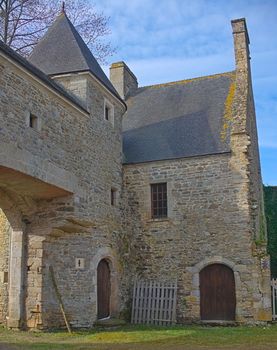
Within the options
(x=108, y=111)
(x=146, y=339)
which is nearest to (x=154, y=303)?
(x=146, y=339)

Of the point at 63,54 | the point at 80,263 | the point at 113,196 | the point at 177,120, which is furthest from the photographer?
the point at 177,120

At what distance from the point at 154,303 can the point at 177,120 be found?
241 inches

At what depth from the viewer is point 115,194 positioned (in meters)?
14.1

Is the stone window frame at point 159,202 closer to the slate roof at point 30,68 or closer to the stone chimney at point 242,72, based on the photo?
the stone chimney at point 242,72

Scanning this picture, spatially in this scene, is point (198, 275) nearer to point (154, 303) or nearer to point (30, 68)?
point (154, 303)

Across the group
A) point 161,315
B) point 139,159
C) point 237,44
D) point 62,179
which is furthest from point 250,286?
point 237,44

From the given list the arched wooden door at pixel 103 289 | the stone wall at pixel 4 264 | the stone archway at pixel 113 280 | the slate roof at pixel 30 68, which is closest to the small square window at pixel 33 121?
the slate roof at pixel 30 68

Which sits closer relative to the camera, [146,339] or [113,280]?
[146,339]

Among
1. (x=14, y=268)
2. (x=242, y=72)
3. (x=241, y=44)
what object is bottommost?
(x=14, y=268)

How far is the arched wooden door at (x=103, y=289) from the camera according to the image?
1287cm

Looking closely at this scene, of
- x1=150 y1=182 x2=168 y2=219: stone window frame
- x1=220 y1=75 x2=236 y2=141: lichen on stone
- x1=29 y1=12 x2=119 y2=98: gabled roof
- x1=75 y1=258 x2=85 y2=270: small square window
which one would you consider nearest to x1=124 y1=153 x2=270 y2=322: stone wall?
x1=150 y1=182 x2=168 y2=219: stone window frame

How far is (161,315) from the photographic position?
1364 centimetres

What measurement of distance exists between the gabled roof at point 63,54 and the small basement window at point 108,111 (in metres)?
0.40

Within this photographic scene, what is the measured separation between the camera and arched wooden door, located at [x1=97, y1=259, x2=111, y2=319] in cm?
1287
